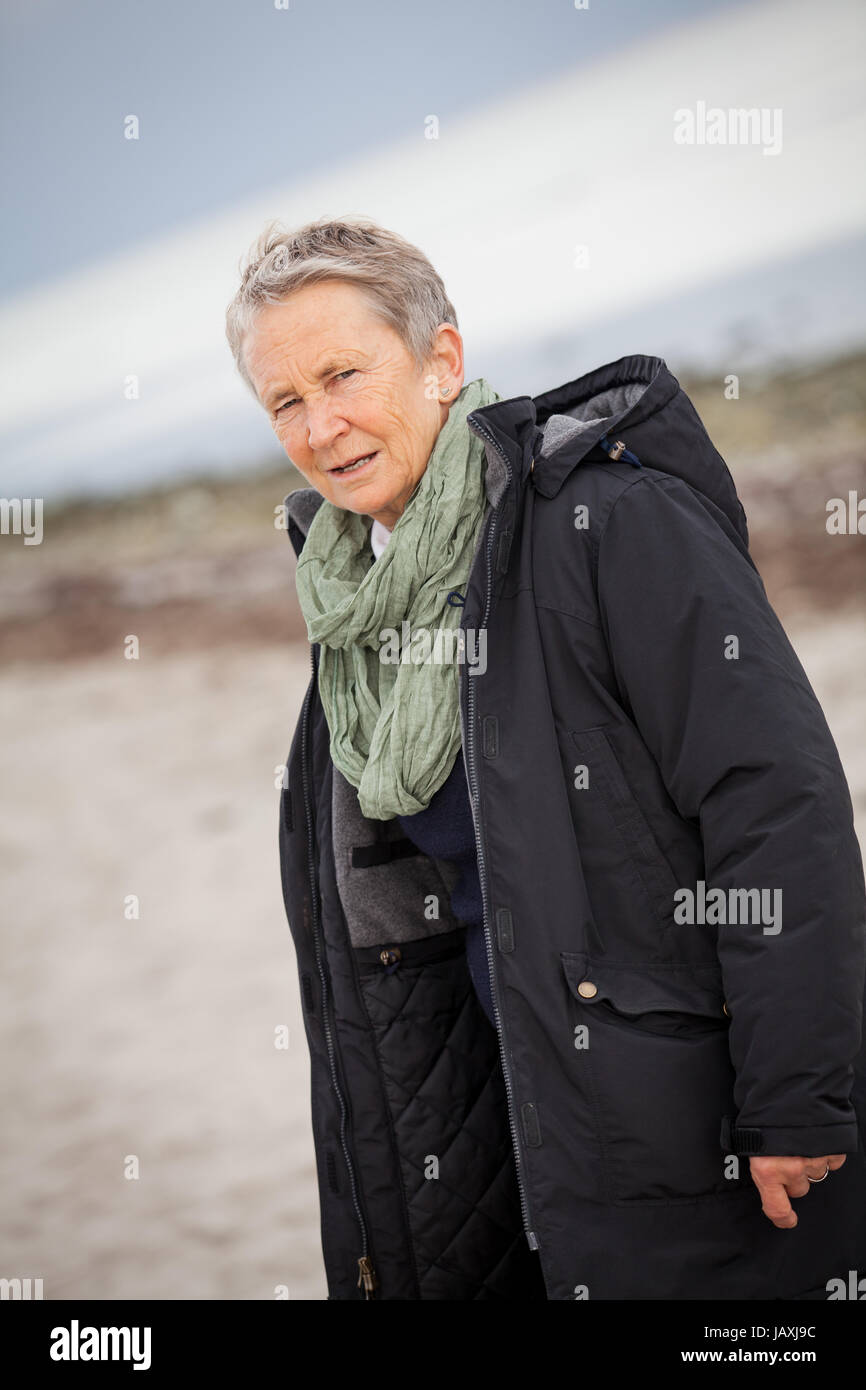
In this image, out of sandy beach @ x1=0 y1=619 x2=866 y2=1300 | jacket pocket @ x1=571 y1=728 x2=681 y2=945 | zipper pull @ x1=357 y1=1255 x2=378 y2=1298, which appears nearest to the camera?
jacket pocket @ x1=571 y1=728 x2=681 y2=945

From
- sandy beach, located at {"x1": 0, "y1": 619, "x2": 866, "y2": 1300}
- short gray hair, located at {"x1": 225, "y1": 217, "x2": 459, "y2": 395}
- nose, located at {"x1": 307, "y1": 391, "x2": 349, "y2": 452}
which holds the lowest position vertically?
sandy beach, located at {"x1": 0, "y1": 619, "x2": 866, "y2": 1300}

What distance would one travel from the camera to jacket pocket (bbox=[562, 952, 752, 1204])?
1312 mm

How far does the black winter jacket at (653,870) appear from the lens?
1235 mm

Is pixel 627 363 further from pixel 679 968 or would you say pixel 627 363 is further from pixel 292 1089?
pixel 292 1089

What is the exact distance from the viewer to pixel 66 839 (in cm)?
689

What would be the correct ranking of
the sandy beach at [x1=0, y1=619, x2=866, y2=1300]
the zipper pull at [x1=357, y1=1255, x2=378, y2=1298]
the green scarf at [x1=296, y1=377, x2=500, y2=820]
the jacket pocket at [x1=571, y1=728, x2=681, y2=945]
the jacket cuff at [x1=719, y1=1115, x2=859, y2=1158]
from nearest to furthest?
the jacket cuff at [x1=719, y1=1115, x2=859, y2=1158], the jacket pocket at [x1=571, y1=728, x2=681, y2=945], the green scarf at [x1=296, y1=377, x2=500, y2=820], the zipper pull at [x1=357, y1=1255, x2=378, y2=1298], the sandy beach at [x1=0, y1=619, x2=866, y2=1300]

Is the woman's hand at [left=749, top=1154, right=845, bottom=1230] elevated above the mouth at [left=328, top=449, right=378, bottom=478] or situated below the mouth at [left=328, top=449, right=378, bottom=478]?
below

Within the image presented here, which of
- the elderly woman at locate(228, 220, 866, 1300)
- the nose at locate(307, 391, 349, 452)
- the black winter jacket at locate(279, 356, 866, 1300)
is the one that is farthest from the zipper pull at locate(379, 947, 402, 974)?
the nose at locate(307, 391, 349, 452)

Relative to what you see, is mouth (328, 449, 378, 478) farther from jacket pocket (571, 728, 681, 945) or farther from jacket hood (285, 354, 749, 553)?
jacket pocket (571, 728, 681, 945)

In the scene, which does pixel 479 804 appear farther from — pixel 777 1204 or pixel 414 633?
pixel 777 1204

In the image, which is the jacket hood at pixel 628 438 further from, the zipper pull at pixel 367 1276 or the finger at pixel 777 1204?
the zipper pull at pixel 367 1276

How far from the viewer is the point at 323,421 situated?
59.2 inches

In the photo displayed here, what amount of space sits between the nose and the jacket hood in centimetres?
20

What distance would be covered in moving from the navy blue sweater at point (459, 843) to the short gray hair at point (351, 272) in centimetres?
54
